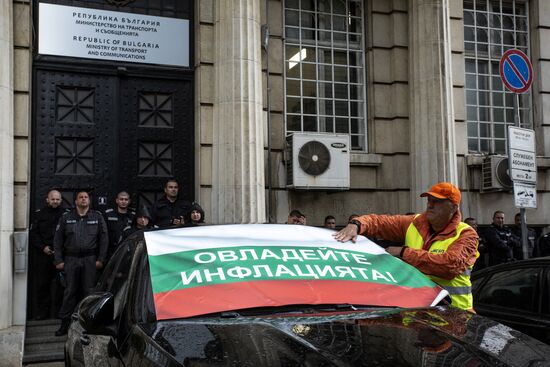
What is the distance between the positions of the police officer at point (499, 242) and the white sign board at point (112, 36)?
5.95 meters

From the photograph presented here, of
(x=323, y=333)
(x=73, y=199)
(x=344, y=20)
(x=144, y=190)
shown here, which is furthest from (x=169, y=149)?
(x=323, y=333)

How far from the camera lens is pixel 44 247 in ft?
26.7

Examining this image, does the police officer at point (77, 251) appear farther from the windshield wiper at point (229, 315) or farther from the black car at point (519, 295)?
the windshield wiper at point (229, 315)

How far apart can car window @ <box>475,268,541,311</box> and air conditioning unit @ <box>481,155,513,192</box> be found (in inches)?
242

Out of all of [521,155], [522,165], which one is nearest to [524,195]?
[522,165]

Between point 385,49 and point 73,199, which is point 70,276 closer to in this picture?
point 73,199

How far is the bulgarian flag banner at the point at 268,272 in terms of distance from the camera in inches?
118

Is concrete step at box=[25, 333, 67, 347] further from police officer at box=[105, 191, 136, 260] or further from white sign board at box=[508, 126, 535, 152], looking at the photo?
white sign board at box=[508, 126, 535, 152]

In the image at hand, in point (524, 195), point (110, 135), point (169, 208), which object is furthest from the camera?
point (110, 135)

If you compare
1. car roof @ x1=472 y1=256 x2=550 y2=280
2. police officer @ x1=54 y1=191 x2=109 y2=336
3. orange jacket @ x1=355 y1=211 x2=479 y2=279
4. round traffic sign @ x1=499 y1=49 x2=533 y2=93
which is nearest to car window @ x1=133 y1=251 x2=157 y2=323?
orange jacket @ x1=355 y1=211 x2=479 y2=279

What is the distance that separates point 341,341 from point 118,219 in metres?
6.52

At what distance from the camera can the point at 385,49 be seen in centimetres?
1096

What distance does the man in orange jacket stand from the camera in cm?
384

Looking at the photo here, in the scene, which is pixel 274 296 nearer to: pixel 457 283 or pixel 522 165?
pixel 457 283
